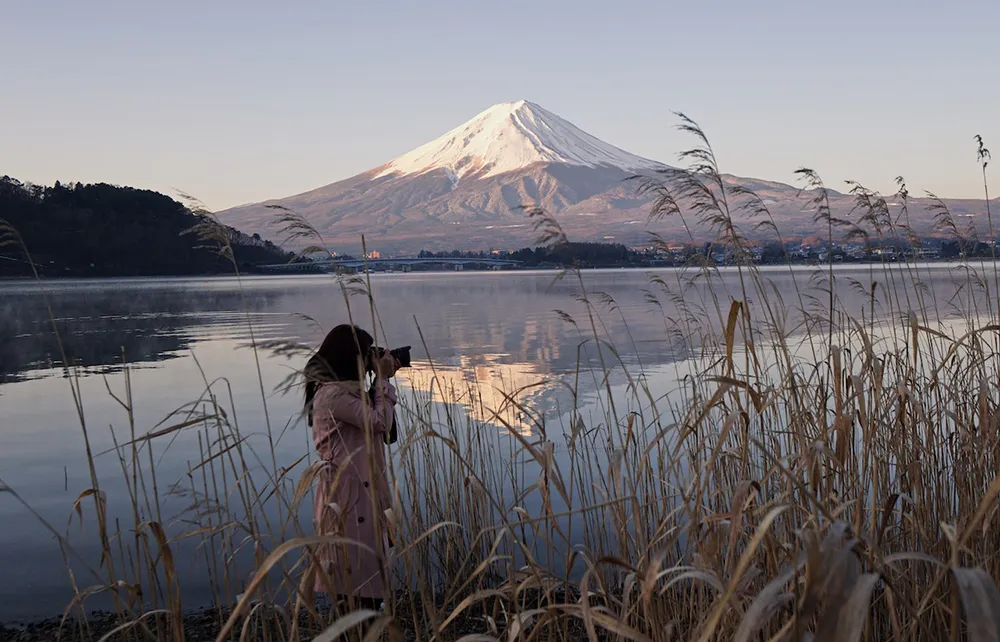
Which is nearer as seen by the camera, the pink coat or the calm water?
the pink coat

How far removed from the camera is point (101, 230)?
6944 centimetres

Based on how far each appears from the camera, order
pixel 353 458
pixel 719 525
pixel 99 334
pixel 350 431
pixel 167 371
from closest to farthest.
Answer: pixel 719 525 → pixel 353 458 → pixel 350 431 → pixel 167 371 → pixel 99 334

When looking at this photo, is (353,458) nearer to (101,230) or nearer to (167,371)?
(167,371)

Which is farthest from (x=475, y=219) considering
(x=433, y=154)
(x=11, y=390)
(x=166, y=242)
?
(x=11, y=390)

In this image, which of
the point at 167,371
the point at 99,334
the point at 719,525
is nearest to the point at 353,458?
the point at 719,525

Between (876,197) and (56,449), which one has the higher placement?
(876,197)

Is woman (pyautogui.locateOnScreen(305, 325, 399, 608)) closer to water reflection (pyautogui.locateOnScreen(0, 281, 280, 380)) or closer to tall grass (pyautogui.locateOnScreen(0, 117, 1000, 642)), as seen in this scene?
tall grass (pyautogui.locateOnScreen(0, 117, 1000, 642))

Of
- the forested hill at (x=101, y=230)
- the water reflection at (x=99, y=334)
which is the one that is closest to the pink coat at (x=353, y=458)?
the water reflection at (x=99, y=334)

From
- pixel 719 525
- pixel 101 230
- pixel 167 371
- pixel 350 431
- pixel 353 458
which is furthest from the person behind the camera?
pixel 101 230

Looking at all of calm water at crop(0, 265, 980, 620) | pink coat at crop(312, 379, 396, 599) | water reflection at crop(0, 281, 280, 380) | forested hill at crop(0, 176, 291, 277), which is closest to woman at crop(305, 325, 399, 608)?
pink coat at crop(312, 379, 396, 599)

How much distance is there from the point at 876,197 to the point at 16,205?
7526 centimetres

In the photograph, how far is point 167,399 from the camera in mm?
10305

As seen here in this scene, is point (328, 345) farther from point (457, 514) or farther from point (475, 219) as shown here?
point (475, 219)

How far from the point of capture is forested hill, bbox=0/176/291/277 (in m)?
66.6
